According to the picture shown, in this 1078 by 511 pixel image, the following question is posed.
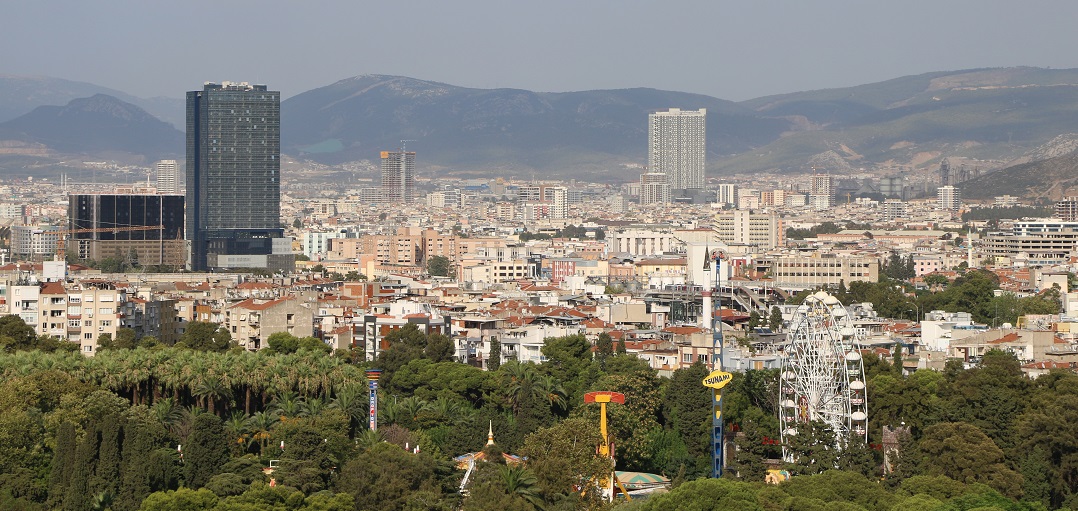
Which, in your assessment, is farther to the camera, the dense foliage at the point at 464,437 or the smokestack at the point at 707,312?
the smokestack at the point at 707,312

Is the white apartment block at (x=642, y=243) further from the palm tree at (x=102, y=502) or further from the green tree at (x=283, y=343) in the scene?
the palm tree at (x=102, y=502)

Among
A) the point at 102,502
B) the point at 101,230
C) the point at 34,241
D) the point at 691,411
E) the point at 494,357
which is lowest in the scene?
the point at 102,502

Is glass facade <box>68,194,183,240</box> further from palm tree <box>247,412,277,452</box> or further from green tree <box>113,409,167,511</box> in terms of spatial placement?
green tree <box>113,409,167,511</box>

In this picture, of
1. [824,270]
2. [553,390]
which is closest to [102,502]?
[553,390]

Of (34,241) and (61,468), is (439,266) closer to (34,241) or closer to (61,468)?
(34,241)

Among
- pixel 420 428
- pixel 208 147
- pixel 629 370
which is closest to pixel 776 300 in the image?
pixel 629 370

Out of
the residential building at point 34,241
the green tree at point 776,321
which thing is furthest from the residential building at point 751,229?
the green tree at point 776,321
